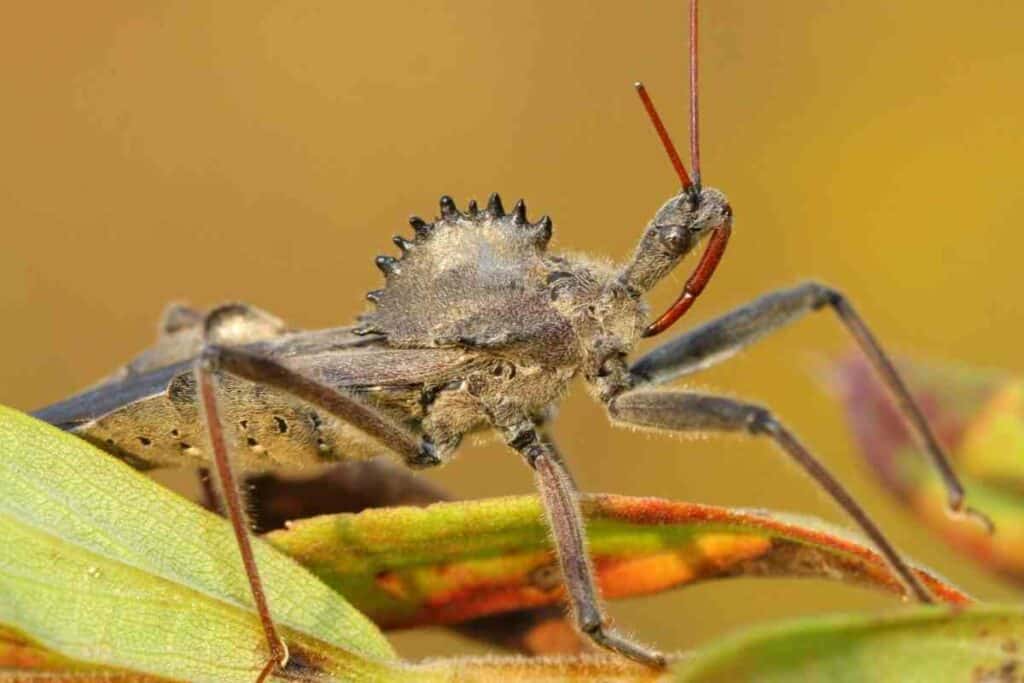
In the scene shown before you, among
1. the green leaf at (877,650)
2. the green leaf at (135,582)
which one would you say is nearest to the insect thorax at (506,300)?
the green leaf at (135,582)

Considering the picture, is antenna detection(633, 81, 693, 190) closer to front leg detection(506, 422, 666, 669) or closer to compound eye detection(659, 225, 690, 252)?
compound eye detection(659, 225, 690, 252)

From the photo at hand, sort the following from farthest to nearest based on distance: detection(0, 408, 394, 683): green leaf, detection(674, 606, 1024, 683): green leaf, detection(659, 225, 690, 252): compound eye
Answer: detection(659, 225, 690, 252): compound eye < detection(0, 408, 394, 683): green leaf < detection(674, 606, 1024, 683): green leaf

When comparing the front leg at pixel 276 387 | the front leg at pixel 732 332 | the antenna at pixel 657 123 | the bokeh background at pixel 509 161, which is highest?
the bokeh background at pixel 509 161

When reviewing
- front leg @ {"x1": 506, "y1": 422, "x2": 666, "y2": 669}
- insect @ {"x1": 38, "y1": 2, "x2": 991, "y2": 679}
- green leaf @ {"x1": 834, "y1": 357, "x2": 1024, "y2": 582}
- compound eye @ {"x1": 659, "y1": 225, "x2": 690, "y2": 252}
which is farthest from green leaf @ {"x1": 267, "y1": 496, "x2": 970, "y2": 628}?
compound eye @ {"x1": 659, "y1": 225, "x2": 690, "y2": 252}

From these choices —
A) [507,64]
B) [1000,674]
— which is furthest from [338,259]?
[1000,674]

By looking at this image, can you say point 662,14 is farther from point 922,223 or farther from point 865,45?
point 922,223

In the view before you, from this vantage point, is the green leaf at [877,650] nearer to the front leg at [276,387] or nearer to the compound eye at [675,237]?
the front leg at [276,387]
